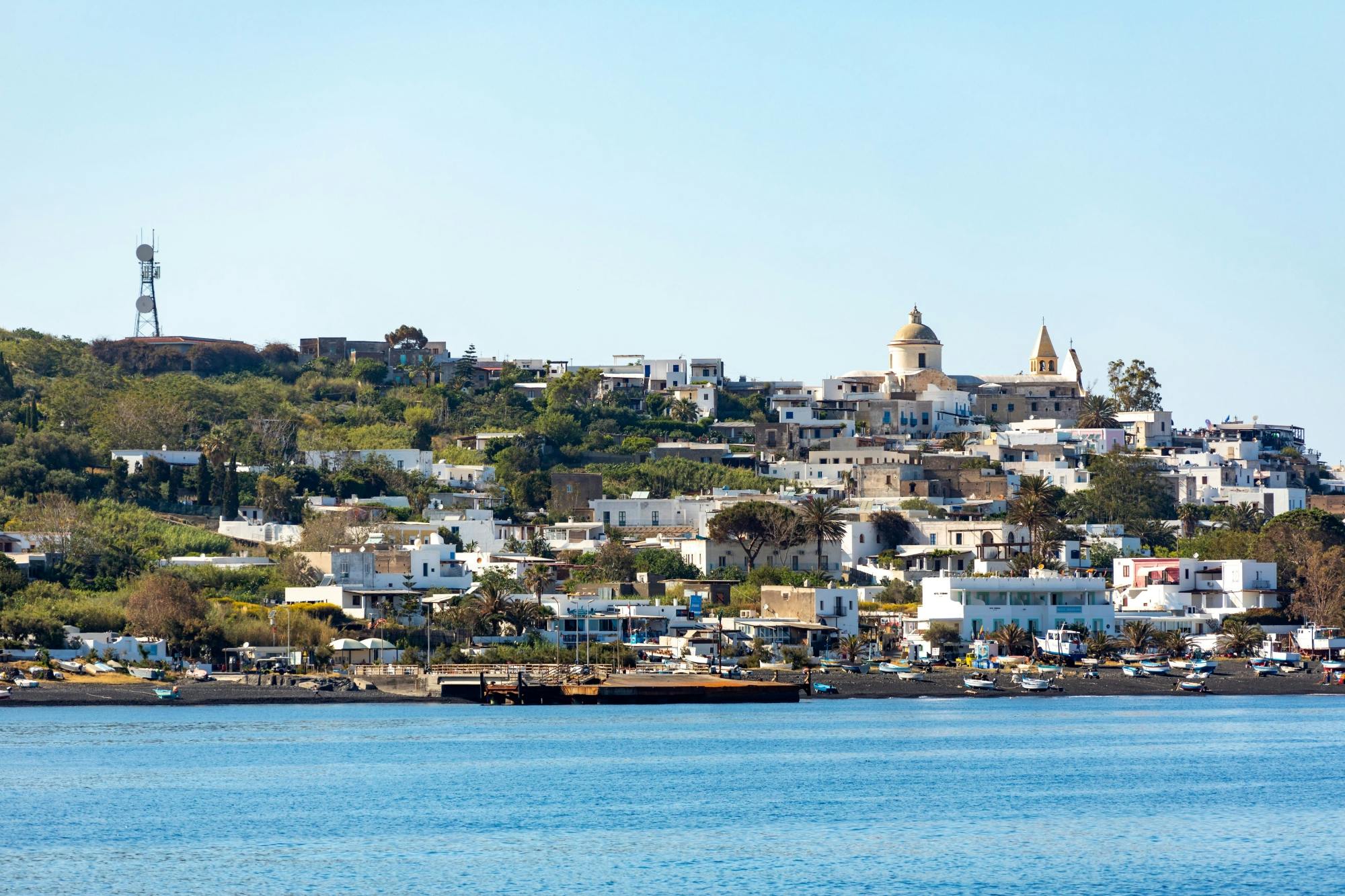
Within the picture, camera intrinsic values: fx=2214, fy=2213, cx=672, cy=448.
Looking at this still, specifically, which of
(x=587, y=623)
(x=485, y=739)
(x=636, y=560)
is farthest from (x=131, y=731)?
(x=636, y=560)

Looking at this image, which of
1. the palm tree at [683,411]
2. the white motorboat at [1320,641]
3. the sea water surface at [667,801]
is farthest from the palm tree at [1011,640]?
the palm tree at [683,411]

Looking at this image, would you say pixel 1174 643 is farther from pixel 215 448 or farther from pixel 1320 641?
pixel 215 448

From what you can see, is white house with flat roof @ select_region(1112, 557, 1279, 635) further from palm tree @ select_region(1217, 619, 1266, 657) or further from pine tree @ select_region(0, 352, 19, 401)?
pine tree @ select_region(0, 352, 19, 401)

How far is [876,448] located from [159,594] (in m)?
52.3

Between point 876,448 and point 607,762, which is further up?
point 876,448

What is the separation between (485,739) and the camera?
231 feet

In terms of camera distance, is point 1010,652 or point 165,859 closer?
point 165,859

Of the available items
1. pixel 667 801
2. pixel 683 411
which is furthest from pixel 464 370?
pixel 667 801

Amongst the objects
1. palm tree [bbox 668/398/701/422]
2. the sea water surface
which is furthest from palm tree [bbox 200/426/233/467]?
the sea water surface

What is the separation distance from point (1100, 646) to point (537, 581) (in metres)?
23.7

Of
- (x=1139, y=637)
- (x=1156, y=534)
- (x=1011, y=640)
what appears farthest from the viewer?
(x=1156, y=534)

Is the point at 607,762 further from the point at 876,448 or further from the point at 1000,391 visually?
the point at 1000,391

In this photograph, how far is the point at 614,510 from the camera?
115 meters

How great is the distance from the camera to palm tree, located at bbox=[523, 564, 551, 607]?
91375mm
